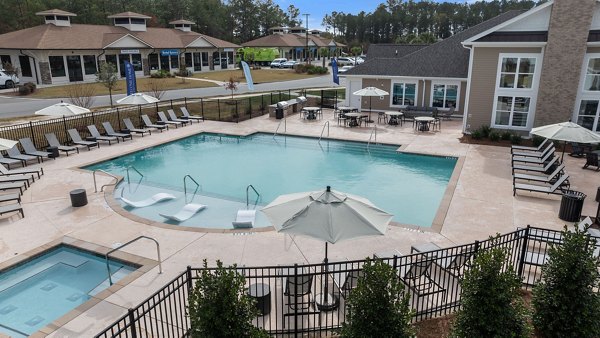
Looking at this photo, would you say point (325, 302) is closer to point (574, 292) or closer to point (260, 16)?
point (574, 292)

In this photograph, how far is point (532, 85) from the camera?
66.8 ft

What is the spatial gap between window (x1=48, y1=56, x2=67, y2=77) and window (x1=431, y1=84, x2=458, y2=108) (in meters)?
37.3

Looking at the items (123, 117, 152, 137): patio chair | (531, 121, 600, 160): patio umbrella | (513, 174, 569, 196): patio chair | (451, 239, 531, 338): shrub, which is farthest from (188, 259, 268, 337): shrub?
(123, 117, 152, 137): patio chair

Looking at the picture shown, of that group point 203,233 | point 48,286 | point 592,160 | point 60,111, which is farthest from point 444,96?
point 48,286

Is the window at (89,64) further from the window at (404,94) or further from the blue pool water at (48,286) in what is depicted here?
the blue pool water at (48,286)

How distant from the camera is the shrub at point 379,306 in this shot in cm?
555

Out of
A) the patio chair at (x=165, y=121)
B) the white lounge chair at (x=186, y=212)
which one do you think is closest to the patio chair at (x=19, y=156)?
the patio chair at (x=165, y=121)

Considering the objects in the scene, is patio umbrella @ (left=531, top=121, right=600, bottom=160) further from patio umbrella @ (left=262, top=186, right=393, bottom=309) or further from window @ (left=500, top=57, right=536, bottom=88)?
patio umbrella @ (left=262, top=186, right=393, bottom=309)

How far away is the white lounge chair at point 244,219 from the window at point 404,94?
19736 millimetres

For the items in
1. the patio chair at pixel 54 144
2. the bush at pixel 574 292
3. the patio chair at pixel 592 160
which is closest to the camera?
the bush at pixel 574 292

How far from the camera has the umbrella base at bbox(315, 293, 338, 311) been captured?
7589mm

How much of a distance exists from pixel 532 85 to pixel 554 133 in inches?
304

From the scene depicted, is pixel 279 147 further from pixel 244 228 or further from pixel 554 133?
pixel 554 133

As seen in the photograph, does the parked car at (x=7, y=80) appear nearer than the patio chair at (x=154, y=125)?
No
